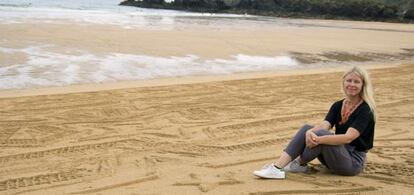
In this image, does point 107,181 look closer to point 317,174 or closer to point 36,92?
point 317,174

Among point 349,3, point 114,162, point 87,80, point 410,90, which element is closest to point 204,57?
point 87,80

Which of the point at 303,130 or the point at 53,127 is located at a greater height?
the point at 303,130

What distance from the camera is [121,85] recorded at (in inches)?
401

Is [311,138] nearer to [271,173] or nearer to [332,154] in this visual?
[332,154]

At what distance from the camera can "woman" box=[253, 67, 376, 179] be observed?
174 inches

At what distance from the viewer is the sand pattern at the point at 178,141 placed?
454 centimetres

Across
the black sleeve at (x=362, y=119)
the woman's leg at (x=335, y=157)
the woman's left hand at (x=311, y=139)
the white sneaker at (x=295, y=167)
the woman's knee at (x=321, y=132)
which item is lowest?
the white sneaker at (x=295, y=167)

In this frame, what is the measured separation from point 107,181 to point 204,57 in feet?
35.6

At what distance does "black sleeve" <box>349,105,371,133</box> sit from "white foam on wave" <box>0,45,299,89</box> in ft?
23.8

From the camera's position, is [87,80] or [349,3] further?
[349,3]

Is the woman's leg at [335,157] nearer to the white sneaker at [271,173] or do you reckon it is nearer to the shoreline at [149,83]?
the white sneaker at [271,173]

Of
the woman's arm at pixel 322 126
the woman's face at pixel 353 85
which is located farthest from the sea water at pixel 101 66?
the woman's face at pixel 353 85

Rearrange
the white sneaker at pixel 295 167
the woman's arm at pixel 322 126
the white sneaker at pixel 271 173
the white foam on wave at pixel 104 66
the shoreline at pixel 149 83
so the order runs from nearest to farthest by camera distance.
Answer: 1. the woman's arm at pixel 322 126
2. the white sneaker at pixel 271 173
3. the white sneaker at pixel 295 167
4. the shoreline at pixel 149 83
5. the white foam on wave at pixel 104 66

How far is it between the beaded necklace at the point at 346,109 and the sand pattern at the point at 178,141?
0.58m
